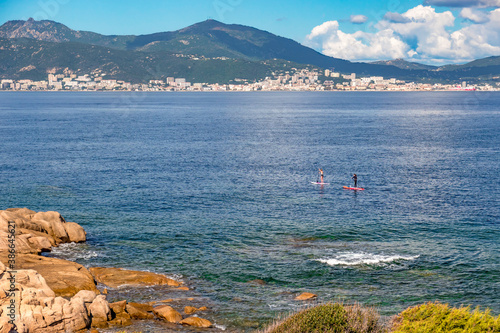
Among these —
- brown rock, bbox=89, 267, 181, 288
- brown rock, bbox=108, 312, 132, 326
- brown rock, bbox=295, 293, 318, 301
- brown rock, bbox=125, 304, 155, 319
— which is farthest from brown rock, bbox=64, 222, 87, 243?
brown rock, bbox=295, 293, 318, 301

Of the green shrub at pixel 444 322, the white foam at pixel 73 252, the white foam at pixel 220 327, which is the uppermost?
the green shrub at pixel 444 322

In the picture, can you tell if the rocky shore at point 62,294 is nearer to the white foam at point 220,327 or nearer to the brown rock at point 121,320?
the brown rock at point 121,320

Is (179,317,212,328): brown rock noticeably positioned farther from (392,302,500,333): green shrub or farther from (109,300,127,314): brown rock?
(392,302,500,333): green shrub

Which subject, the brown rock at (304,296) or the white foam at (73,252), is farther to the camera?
the white foam at (73,252)

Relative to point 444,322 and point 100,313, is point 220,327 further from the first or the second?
point 444,322

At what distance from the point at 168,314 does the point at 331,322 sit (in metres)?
13.9

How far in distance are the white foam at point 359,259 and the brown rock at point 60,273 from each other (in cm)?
2218

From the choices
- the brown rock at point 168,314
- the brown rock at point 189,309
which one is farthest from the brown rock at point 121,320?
the brown rock at point 189,309

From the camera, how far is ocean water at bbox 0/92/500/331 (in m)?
43.3

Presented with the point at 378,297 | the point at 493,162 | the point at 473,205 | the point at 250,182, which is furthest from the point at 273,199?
the point at 493,162

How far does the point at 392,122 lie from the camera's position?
643 feet

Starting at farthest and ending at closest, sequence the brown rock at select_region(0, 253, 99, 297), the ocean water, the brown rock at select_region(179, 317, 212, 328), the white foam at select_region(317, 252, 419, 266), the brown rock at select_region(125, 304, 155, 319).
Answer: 1. the white foam at select_region(317, 252, 419, 266)
2. the ocean water
3. the brown rock at select_region(0, 253, 99, 297)
4. the brown rock at select_region(125, 304, 155, 319)
5. the brown rock at select_region(179, 317, 212, 328)

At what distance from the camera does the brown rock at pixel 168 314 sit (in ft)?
119

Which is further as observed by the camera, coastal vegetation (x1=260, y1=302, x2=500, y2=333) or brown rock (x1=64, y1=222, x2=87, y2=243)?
brown rock (x1=64, y1=222, x2=87, y2=243)
